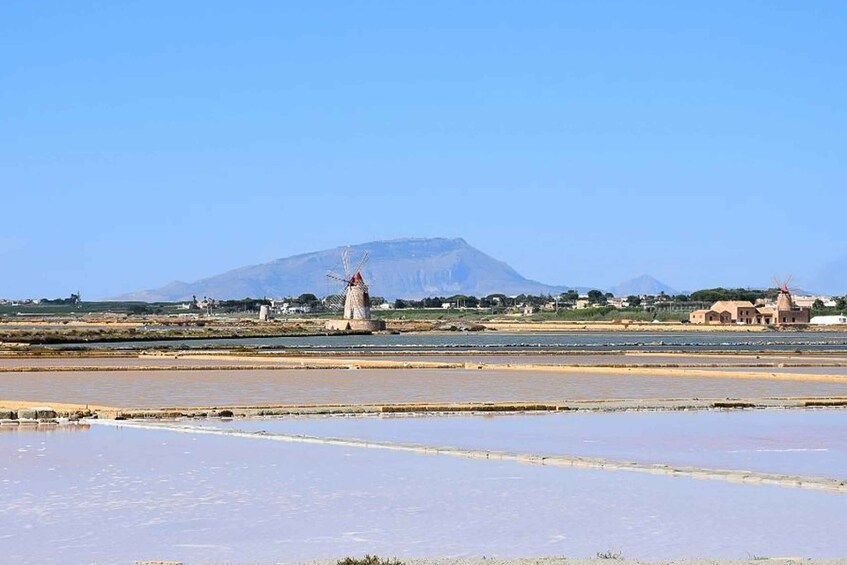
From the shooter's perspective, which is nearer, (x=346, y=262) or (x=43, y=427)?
(x=43, y=427)

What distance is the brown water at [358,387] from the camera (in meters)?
26.8

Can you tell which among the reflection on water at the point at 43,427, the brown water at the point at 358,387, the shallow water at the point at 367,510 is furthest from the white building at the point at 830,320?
the shallow water at the point at 367,510

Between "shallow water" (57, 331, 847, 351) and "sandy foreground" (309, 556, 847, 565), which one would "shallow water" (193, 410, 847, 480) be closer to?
"sandy foreground" (309, 556, 847, 565)

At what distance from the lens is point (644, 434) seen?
19.3m

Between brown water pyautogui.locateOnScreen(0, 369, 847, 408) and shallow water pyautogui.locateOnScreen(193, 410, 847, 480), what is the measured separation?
4.20 metres

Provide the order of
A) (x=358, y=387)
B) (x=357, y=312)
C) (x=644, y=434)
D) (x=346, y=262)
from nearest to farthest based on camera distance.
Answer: (x=644, y=434) → (x=358, y=387) → (x=357, y=312) → (x=346, y=262)

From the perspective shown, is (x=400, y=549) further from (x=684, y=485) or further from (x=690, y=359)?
(x=690, y=359)

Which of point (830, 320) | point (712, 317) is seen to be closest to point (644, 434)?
point (712, 317)

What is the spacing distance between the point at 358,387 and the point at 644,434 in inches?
500

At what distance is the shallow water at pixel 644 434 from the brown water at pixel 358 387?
420 cm

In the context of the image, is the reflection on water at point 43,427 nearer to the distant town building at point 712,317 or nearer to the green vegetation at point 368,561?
the green vegetation at point 368,561

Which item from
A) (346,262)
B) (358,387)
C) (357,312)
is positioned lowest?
(358,387)

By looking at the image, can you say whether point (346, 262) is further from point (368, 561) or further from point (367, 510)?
point (368, 561)

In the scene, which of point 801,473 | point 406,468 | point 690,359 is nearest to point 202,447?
point 406,468
